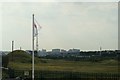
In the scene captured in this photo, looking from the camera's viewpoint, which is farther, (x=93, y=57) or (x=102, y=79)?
(x=93, y=57)

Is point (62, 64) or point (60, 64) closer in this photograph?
point (60, 64)

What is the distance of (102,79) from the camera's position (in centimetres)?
1773

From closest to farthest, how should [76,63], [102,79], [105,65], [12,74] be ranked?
1. [102,79]
2. [12,74]
3. [105,65]
4. [76,63]

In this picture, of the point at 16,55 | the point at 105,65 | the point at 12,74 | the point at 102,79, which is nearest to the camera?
the point at 102,79

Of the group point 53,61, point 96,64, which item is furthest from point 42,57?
point 96,64

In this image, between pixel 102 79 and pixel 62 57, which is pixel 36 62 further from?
pixel 102 79

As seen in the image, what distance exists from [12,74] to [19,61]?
16407 millimetres

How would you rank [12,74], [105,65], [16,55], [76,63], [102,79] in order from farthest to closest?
1. [76,63]
2. [105,65]
3. [16,55]
4. [12,74]
5. [102,79]

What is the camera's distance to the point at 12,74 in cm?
1967

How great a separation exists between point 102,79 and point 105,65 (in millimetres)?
19166

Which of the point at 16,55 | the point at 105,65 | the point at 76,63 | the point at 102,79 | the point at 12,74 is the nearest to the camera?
the point at 102,79

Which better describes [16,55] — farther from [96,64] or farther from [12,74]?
[12,74]

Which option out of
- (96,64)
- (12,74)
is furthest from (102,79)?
(96,64)

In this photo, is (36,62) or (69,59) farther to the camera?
(69,59)
